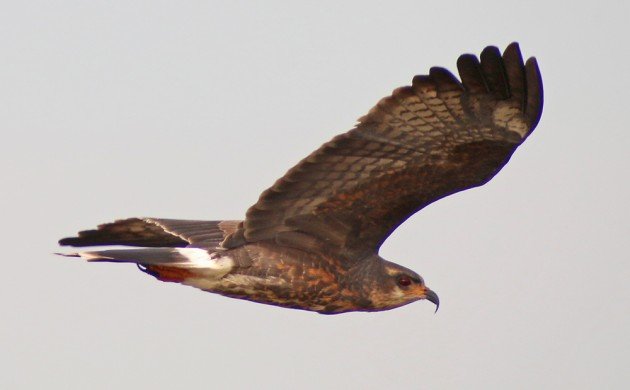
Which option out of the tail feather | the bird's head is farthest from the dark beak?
the tail feather

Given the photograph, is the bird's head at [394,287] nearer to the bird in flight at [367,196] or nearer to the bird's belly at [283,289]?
the bird in flight at [367,196]

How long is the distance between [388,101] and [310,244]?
1419 millimetres

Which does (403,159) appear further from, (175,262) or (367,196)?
(175,262)

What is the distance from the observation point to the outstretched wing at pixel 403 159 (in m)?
11.3

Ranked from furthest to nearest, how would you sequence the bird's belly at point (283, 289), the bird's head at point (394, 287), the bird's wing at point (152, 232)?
the bird's wing at point (152, 232) → the bird's head at point (394, 287) → the bird's belly at point (283, 289)

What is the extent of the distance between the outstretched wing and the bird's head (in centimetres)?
20

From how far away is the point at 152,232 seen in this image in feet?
42.9

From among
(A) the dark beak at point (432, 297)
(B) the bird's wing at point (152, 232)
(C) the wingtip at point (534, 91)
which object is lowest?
(A) the dark beak at point (432, 297)

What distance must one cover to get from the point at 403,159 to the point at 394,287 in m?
1.20

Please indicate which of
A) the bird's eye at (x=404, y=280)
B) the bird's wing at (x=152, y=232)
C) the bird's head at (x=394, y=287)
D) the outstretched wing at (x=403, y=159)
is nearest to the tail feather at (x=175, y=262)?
the outstretched wing at (x=403, y=159)

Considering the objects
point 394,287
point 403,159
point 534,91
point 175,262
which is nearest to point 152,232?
point 175,262

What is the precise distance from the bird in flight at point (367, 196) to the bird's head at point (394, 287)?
0.01m

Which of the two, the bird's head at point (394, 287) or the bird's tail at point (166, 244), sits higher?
the bird's tail at point (166, 244)

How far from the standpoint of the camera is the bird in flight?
446 inches
